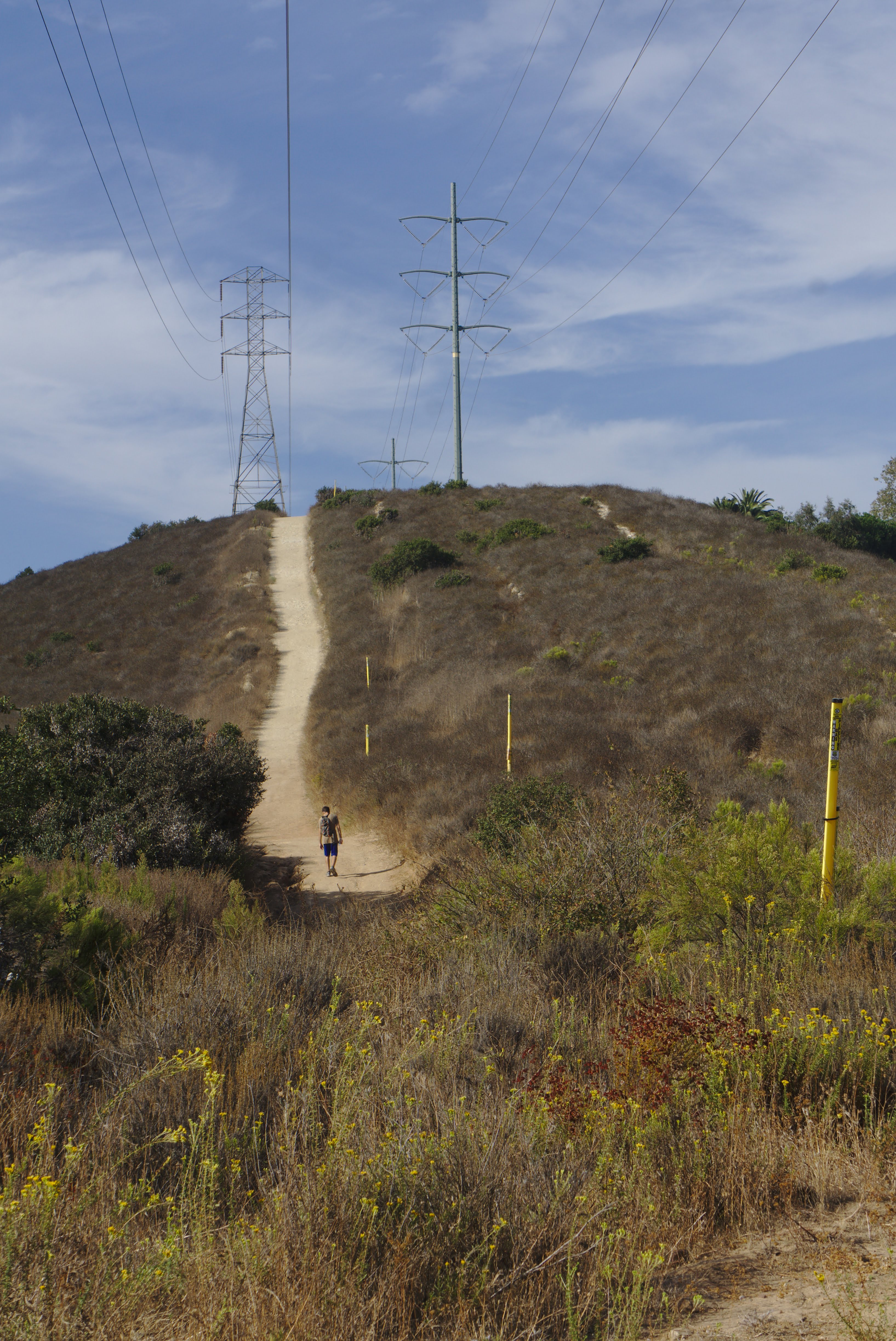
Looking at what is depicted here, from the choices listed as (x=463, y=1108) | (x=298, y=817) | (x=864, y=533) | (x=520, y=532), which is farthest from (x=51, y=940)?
(x=864, y=533)

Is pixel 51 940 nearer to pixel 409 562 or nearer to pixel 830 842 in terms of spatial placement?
pixel 830 842

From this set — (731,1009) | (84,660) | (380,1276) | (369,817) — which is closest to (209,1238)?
(380,1276)

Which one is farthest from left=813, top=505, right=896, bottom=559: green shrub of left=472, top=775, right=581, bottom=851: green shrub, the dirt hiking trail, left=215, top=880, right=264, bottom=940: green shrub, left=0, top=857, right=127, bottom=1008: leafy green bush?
left=0, top=857, right=127, bottom=1008: leafy green bush

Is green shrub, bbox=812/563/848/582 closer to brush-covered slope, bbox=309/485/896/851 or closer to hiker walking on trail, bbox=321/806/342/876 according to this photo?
brush-covered slope, bbox=309/485/896/851

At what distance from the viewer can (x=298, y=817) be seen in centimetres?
1959

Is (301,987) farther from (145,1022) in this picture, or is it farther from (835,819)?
(835,819)

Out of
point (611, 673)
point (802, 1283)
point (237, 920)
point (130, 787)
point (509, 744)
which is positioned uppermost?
point (611, 673)

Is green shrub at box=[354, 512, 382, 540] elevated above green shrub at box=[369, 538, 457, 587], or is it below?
above

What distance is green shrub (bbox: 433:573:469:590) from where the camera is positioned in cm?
3528

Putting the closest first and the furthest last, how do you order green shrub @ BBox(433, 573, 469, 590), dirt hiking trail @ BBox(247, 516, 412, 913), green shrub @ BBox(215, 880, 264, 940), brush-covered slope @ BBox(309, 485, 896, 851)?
green shrub @ BBox(215, 880, 264, 940), dirt hiking trail @ BBox(247, 516, 412, 913), brush-covered slope @ BBox(309, 485, 896, 851), green shrub @ BBox(433, 573, 469, 590)

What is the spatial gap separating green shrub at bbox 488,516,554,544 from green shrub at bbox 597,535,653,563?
484 centimetres

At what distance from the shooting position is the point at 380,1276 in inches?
104

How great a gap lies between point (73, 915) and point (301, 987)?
7.92 feet

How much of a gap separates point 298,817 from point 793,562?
22.1 meters
